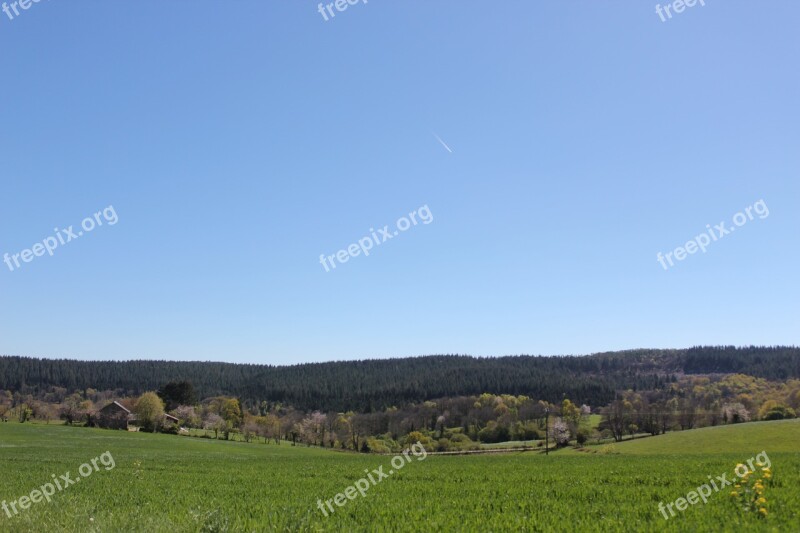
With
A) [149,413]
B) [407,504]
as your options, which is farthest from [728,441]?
[149,413]

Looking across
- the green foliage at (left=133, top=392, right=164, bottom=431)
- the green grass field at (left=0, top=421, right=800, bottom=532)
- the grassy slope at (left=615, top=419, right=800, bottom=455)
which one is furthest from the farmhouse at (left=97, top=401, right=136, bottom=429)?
the green grass field at (left=0, top=421, right=800, bottom=532)

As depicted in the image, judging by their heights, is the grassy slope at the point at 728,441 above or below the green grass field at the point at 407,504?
below

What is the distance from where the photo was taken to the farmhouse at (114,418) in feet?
401

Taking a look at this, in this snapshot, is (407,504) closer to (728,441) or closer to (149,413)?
(728,441)

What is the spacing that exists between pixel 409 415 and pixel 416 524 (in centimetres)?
14056

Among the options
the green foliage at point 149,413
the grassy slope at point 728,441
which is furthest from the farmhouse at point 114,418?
the grassy slope at point 728,441

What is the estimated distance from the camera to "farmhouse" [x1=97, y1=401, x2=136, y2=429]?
401 feet

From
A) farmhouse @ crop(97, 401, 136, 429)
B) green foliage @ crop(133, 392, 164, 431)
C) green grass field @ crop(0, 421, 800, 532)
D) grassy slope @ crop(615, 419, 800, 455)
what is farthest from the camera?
farmhouse @ crop(97, 401, 136, 429)

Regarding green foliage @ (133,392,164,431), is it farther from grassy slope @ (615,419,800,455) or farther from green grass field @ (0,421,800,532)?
green grass field @ (0,421,800,532)

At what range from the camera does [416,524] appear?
1382cm

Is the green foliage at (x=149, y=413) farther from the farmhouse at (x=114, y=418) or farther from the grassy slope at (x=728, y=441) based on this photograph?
the grassy slope at (x=728, y=441)

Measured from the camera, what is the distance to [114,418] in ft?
402

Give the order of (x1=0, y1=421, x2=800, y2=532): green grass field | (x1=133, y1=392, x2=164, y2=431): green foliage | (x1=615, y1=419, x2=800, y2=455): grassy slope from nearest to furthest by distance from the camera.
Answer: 1. (x1=0, y1=421, x2=800, y2=532): green grass field
2. (x1=615, y1=419, x2=800, y2=455): grassy slope
3. (x1=133, y1=392, x2=164, y2=431): green foliage

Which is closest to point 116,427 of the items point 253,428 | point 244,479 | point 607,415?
point 253,428
